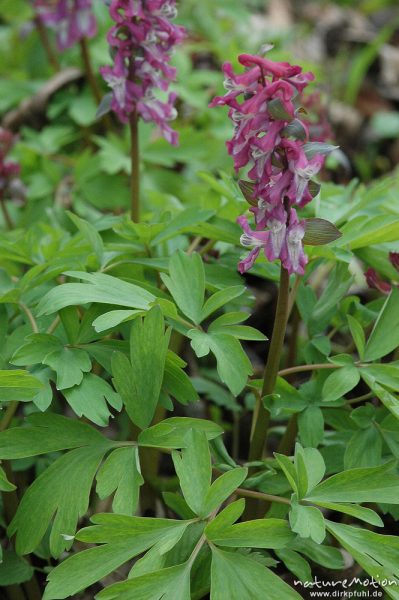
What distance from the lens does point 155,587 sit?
1278mm

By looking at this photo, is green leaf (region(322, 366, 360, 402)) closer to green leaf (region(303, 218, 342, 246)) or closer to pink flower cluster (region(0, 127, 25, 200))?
green leaf (region(303, 218, 342, 246))

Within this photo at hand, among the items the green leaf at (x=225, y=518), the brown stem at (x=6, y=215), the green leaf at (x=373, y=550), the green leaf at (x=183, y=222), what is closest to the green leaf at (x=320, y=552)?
the green leaf at (x=373, y=550)

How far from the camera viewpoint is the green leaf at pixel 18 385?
1410 millimetres

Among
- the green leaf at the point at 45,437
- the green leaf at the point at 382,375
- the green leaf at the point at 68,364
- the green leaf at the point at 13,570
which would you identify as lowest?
the green leaf at the point at 13,570

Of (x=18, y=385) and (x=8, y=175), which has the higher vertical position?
(x=18, y=385)

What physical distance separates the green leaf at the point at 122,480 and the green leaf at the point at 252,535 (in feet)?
0.56

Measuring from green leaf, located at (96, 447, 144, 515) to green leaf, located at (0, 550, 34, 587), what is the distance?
0.34 m

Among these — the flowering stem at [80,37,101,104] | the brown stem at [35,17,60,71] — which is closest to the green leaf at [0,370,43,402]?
the flowering stem at [80,37,101,104]

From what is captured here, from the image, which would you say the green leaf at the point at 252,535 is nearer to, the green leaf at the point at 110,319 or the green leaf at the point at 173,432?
the green leaf at the point at 173,432

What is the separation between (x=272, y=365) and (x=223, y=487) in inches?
12.9

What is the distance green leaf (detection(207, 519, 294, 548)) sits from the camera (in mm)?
1310

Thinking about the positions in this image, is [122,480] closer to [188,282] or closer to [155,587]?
[155,587]

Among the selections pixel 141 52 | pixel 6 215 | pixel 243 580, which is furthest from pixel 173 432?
pixel 6 215

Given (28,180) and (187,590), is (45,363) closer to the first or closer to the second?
(187,590)
